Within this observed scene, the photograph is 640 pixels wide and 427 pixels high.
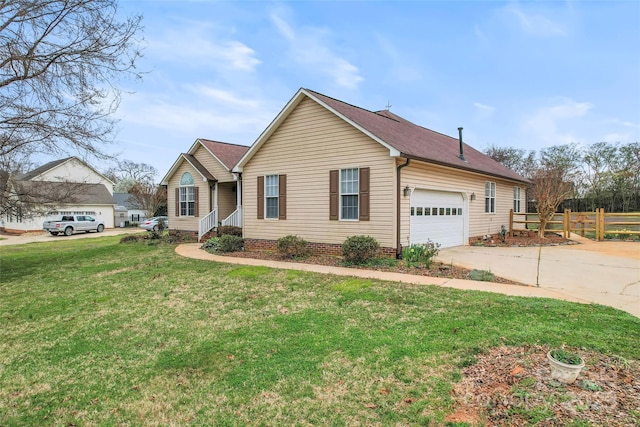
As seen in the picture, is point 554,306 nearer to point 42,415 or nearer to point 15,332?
point 42,415

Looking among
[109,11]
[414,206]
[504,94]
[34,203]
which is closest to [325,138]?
[414,206]

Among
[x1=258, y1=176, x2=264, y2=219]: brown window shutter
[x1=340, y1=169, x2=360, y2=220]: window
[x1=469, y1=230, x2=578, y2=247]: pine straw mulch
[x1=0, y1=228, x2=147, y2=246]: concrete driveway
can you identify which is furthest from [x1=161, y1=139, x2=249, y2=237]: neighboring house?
[x1=469, y1=230, x2=578, y2=247]: pine straw mulch

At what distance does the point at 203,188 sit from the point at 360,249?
1143 cm

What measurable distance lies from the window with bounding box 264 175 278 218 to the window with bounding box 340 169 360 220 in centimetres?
288

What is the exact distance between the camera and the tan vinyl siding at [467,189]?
10.9 metres

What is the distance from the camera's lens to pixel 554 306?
560 centimetres

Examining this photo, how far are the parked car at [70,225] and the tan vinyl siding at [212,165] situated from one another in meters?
16.1

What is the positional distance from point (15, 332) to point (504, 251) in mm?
13145

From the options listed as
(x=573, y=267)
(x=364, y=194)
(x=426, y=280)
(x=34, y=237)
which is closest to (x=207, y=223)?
(x=364, y=194)

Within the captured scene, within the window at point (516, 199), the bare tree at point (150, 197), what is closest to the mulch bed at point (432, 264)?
the window at point (516, 199)

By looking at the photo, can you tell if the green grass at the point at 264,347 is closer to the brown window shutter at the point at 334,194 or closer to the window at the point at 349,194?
the window at the point at 349,194

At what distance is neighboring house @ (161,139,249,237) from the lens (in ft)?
58.7

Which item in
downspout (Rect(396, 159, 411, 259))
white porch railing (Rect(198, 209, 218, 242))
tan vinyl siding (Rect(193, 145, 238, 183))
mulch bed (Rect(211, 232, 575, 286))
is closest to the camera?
mulch bed (Rect(211, 232, 575, 286))

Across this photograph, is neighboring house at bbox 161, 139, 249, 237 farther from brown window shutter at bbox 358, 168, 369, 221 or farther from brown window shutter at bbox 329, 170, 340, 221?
brown window shutter at bbox 358, 168, 369, 221
